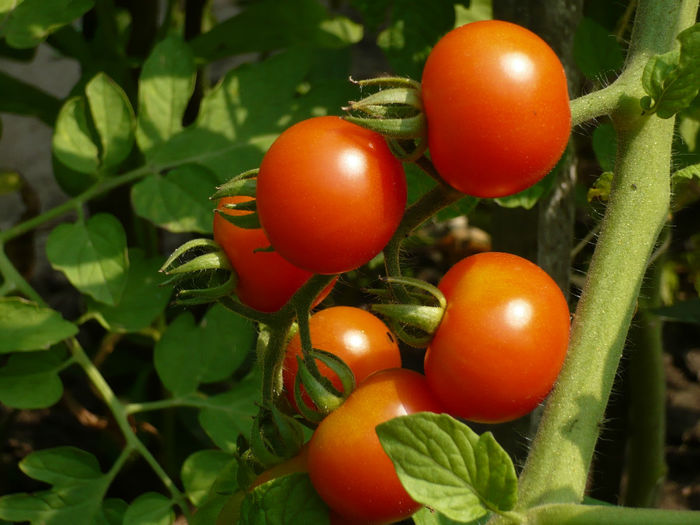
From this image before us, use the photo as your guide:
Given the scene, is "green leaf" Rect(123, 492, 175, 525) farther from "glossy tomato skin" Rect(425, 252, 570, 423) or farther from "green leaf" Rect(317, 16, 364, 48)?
"green leaf" Rect(317, 16, 364, 48)

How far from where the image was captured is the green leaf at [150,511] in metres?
1.08

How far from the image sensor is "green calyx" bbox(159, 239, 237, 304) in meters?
0.69

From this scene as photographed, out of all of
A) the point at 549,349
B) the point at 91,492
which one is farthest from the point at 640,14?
the point at 91,492

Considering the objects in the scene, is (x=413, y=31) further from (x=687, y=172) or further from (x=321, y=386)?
(x=321, y=386)

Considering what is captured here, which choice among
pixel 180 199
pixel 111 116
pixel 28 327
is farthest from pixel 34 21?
pixel 28 327

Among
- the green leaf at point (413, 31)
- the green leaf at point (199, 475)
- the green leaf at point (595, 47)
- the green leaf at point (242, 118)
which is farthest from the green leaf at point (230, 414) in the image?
the green leaf at point (595, 47)

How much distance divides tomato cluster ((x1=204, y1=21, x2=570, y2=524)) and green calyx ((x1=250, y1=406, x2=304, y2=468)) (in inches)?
1.9

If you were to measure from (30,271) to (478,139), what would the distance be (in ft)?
4.58

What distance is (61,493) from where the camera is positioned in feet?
3.73

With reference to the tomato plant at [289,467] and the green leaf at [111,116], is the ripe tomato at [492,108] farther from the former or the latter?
the green leaf at [111,116]

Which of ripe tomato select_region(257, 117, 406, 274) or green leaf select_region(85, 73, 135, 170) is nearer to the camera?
ripe tomato select_region(257, 117, 406, 274)

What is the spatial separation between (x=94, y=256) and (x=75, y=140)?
0.20 m

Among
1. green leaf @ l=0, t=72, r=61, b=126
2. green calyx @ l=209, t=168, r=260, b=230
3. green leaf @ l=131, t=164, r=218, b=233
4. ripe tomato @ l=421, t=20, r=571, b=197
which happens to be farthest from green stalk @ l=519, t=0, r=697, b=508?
green leaf @ l=0, t=72, r=61, b=126

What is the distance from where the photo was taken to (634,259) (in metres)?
0.70
